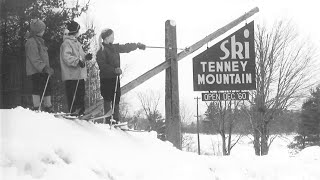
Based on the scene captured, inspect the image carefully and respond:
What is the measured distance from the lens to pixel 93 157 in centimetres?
539

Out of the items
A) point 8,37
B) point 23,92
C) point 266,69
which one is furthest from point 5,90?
point 266,69

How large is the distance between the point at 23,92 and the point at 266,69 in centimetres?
1351

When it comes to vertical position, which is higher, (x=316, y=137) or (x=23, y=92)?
(x=23, y=92)

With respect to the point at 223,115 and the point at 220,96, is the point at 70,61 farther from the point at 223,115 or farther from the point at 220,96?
the point at 223,115

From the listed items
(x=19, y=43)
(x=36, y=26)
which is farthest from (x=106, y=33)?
(x=19, y=43)

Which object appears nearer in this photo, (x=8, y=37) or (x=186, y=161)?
(x=186, y=161)

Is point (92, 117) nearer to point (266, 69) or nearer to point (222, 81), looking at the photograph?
point (222, 81)

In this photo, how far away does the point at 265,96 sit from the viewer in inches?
874

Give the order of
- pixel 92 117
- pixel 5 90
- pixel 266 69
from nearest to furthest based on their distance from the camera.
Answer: pixel 92 117 < pixel 5 90 < pixel 266 69

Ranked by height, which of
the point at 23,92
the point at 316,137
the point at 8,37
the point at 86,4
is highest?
the point at 86,4

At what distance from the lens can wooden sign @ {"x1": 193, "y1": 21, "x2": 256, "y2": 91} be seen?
952 cm

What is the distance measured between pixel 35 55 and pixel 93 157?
7.73 feet

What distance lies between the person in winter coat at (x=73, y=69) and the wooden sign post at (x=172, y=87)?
2534 millimetres

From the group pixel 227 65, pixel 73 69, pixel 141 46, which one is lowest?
pixel 73 69
